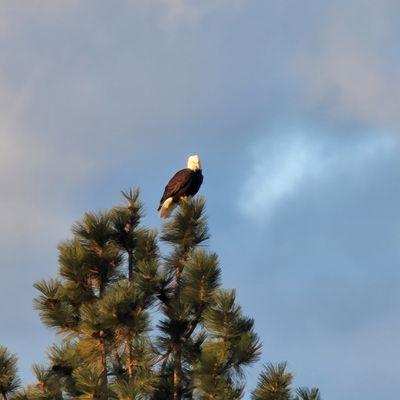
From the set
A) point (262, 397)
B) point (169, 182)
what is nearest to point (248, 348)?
point (262, 397)

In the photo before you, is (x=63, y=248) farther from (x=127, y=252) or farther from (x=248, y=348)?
(x=248, y=348)

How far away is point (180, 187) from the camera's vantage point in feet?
104

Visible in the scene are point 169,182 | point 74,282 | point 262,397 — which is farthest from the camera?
point 169,182

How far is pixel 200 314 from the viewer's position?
87.7 feet

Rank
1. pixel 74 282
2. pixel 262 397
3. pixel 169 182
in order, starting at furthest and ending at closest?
1. pixel 169 182
2. pixel 74 282
3. pixel 262 397

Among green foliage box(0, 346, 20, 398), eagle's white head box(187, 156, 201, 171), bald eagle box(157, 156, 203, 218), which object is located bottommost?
green foliage box(0, 346, 20, 398)

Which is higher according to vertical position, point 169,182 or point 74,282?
point 169,182

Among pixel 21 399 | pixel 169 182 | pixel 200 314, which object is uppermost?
pixel 169 182

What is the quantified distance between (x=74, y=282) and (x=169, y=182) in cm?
494

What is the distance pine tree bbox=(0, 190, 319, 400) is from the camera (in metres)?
25.8

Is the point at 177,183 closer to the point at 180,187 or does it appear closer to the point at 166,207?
the point at 180,187

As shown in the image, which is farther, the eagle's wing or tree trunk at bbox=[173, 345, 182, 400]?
the eagle's wing

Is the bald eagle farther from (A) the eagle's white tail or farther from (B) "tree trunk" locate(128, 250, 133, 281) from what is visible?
(B) "tree trunk" locate(128, 250, 133, 281)

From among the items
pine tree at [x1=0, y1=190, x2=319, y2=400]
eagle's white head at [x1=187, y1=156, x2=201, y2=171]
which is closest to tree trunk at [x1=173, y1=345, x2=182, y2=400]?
pine tree at [x1=0, y1=190, x2=319, y2=400]
